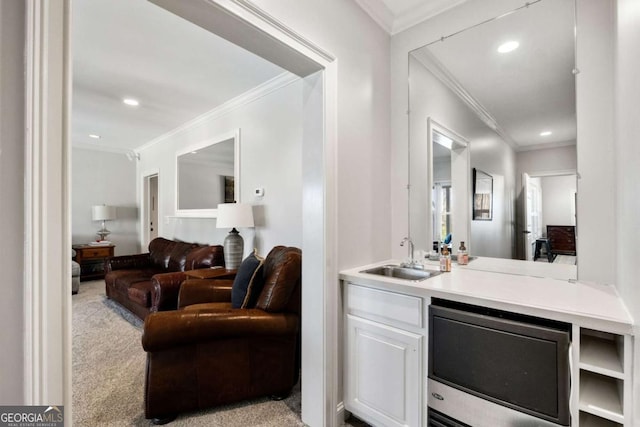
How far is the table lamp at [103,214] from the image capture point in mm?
5688

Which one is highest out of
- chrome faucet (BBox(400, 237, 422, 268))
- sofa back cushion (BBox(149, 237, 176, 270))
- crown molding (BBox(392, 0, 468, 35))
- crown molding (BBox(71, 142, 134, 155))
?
crown molding (BBox(392, 0, 468, 35))

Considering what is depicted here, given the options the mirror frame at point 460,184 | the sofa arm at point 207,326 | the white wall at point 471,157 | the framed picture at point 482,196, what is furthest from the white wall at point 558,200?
the sofa arm at point 207,326

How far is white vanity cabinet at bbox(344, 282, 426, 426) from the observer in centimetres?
145

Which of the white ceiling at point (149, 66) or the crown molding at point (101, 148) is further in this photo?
the crown molding at point (101, 148)

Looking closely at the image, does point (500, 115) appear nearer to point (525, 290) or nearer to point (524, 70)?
point (524, 70)

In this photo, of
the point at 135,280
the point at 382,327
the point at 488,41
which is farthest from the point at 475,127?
the point at 135,280

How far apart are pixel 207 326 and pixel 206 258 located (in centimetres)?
197

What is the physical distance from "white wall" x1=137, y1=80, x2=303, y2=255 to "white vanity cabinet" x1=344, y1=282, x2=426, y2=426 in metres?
1.28

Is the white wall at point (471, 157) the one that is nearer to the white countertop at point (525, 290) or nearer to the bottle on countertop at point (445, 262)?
the white countertop at point (525, 290)

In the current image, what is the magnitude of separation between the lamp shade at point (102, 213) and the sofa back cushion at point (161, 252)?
6.30ft

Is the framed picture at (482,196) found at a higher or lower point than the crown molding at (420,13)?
lower

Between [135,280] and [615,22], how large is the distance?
4.70 metres

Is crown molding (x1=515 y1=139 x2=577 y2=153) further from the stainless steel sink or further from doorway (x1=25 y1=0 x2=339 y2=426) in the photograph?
doorway (x1=25 y1=0 x2=339 y2=426)

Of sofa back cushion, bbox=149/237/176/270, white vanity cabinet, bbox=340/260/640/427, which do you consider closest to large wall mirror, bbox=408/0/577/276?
white vanity cabinet, bbox=340/260/640/427
